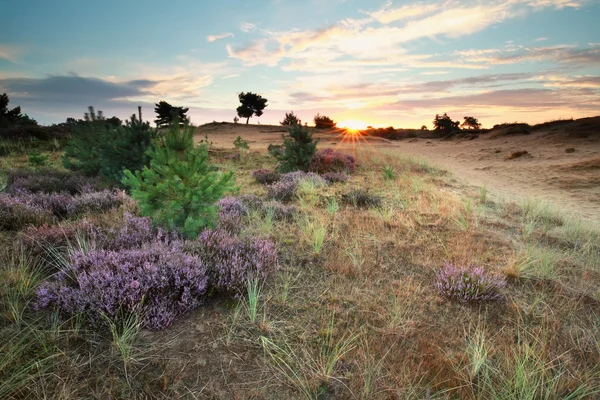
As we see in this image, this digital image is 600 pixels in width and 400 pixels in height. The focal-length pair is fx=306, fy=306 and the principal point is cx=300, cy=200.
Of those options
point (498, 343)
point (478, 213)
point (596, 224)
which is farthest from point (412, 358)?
point (596, 224)

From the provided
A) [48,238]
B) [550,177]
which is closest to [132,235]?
[48,238]

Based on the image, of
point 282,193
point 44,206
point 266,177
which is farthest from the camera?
point 266,177

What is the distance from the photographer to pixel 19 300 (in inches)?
121

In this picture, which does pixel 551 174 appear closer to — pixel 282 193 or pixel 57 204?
pixel 282 193

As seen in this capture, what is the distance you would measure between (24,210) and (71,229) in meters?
1.61

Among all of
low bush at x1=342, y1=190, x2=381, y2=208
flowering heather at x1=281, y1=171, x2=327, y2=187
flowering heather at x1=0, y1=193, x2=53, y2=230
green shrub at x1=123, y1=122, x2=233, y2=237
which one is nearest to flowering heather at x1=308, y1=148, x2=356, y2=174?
flowering heather at x1=281, y1=171, x2=327, y2=187

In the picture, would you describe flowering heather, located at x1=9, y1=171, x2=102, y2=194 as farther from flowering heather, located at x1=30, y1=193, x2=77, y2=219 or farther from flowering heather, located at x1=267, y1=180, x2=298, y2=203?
flowering heather, located at x1=267, y1=180, x2=298, y2=203

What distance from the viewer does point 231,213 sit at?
591cm

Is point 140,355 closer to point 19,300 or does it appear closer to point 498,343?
point 19,300

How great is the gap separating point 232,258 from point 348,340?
1.77 m

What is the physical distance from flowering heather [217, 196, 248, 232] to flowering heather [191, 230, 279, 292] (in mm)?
673

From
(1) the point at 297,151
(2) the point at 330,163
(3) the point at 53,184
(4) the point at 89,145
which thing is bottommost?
(3) the point at 53,184

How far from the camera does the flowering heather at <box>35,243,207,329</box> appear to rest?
2840 millimetres

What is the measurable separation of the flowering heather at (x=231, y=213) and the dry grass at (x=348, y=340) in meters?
1.16
